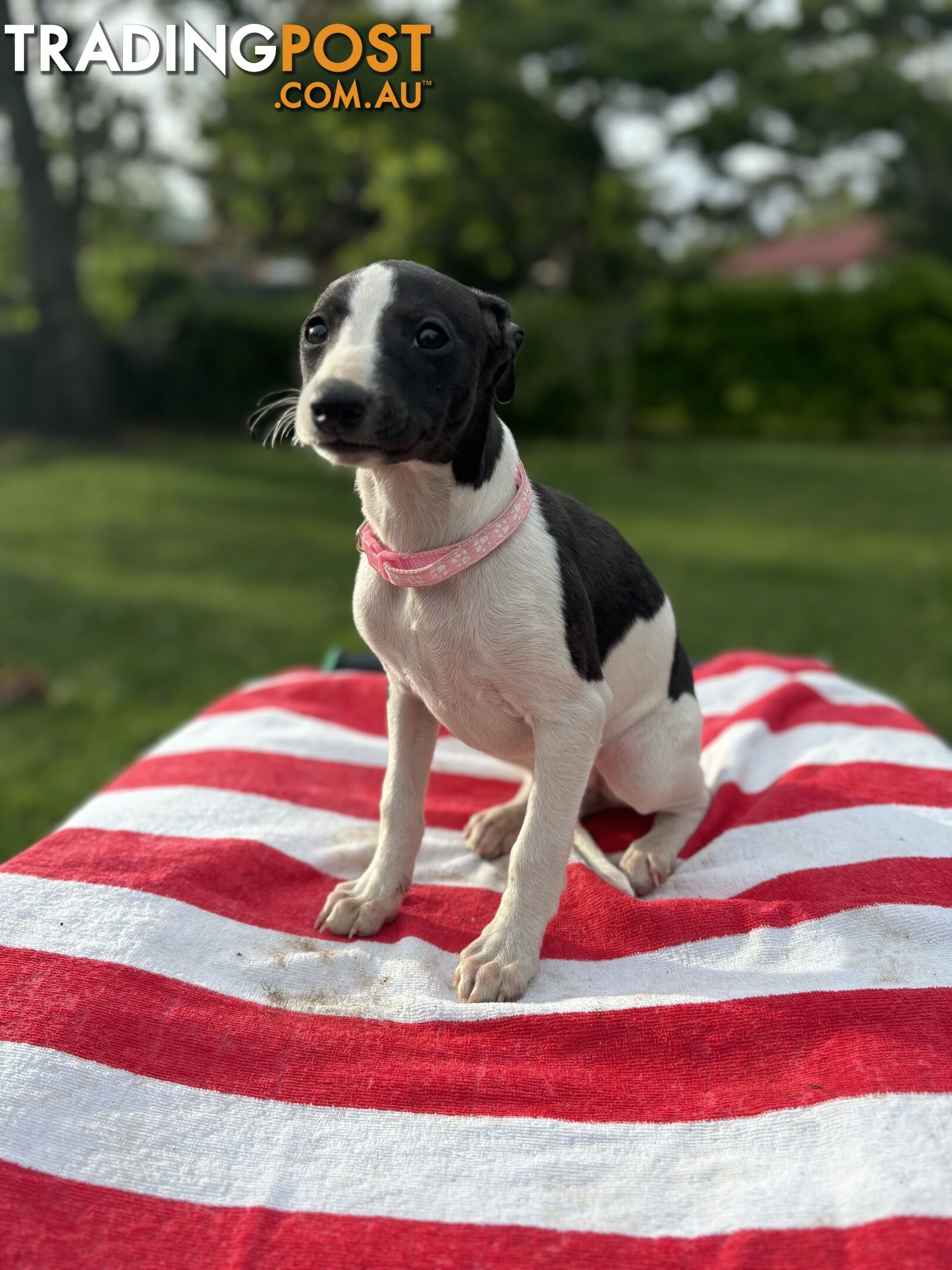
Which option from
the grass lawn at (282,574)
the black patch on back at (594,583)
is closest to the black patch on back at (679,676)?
the black patch on back at (594,583)

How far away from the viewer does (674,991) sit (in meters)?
2.15

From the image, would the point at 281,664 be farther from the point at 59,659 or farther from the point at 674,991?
the point at 674,991

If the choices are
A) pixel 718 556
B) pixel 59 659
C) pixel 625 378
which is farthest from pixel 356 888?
pixel 625 378

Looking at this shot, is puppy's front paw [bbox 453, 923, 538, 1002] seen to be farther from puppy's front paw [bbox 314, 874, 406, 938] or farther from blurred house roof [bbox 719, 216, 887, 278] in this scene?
blurred house roof [bbox 719, 216, 887, 278]

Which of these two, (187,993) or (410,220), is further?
(410,220)

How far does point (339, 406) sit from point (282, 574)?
7.44 metres

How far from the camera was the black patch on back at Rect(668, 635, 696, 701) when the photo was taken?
107 inches

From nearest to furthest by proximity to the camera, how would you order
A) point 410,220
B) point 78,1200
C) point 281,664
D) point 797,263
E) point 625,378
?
point 78,1200 < point 281,664 < point 410,220 < point 625,378 < point 797,263

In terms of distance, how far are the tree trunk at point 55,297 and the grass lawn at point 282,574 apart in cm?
249

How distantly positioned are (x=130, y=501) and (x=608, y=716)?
10.7 metres

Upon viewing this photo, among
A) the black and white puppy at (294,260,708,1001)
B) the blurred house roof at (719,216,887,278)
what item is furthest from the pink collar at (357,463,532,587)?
the blurred house roof at (719,216,887,278)

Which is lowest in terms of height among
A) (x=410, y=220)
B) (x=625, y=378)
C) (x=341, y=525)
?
(x=341, y=525)

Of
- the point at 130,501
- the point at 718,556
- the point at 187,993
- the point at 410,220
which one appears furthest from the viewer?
the point at 410,220

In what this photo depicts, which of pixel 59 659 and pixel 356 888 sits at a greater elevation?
pixel 356 888
